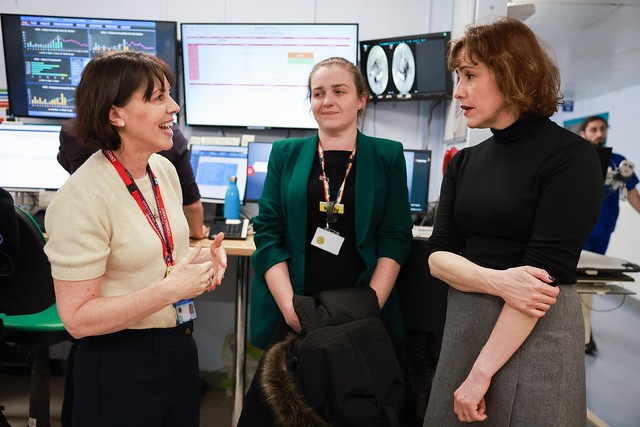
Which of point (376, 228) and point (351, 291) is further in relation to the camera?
point (376, 228)

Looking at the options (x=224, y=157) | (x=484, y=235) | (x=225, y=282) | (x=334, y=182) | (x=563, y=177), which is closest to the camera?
(x=563, y=177)

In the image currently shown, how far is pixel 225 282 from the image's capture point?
2811 millimetres

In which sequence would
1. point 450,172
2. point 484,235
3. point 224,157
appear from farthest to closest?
1. point 224,157
2. point 450,172
3. point 484,235

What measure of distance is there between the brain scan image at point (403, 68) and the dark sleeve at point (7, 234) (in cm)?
198

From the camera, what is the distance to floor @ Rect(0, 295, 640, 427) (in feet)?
7.61

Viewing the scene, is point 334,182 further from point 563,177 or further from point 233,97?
point 233,97

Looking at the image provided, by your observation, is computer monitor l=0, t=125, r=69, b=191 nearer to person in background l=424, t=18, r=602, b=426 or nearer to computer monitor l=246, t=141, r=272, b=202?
computer monitor l=246, t=141, r=272, b=202

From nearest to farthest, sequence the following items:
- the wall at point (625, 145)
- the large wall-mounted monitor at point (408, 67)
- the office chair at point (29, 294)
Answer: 1. the office chair at point (29, 294)
2. the large wall-mounted monitor at point (408, 67)
3. the wall at point (625, 145)

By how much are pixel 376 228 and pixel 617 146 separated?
18.4ft

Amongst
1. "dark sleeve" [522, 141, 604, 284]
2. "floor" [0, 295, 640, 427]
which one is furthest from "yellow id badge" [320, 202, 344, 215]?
"floor" [0, 295, 640, 427]

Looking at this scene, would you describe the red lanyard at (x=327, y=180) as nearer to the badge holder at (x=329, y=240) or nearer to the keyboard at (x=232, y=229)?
the badge holder at (x=329, y=240)

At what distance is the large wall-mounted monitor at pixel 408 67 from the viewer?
2426mm

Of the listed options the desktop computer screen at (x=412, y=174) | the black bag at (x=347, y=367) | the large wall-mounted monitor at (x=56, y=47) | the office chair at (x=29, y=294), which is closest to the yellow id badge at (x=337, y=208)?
the black bag at (x=347, y=367)

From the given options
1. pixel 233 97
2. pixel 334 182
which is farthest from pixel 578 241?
pixel 233 97
